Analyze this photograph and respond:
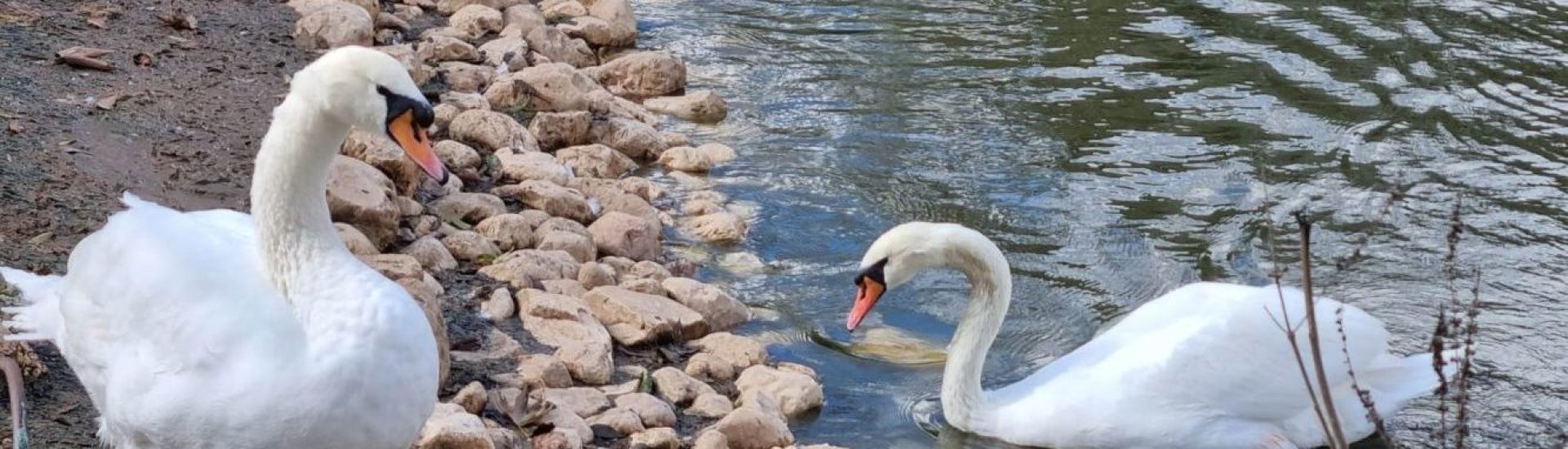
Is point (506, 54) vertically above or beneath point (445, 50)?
beneath

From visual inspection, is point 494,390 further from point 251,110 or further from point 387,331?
point 251,110

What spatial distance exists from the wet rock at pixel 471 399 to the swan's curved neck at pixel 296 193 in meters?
1.22

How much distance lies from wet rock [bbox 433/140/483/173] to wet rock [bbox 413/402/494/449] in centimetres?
311

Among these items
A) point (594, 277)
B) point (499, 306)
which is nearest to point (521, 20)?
point (594, 277)

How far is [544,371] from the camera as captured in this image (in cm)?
587

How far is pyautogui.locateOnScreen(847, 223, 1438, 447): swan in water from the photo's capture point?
5.85 m

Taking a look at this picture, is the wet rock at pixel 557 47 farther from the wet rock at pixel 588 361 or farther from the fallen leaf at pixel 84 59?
the wet rock at pixel 588 361

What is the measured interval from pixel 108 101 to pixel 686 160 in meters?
2.60

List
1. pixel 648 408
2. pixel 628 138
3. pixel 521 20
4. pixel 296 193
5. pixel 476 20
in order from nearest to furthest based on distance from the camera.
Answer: pixel 296 193
pixel 648 408
pixel 628 138
pixel 476 20
pixel 521 20

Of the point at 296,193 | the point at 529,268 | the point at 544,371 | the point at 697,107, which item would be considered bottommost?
the point at 697,107

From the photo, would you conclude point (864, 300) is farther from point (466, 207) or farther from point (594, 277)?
point (466, 207)

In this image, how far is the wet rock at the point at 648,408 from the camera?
18.8 ft

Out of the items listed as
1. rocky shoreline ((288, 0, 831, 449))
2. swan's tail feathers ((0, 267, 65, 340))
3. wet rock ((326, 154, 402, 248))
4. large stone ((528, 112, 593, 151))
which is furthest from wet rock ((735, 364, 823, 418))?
large stone ((528, 112, 593, 151))

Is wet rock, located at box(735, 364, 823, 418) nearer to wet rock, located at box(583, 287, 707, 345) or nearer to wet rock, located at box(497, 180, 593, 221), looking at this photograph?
wet rock, located at box(583, 287, 707, 345)
